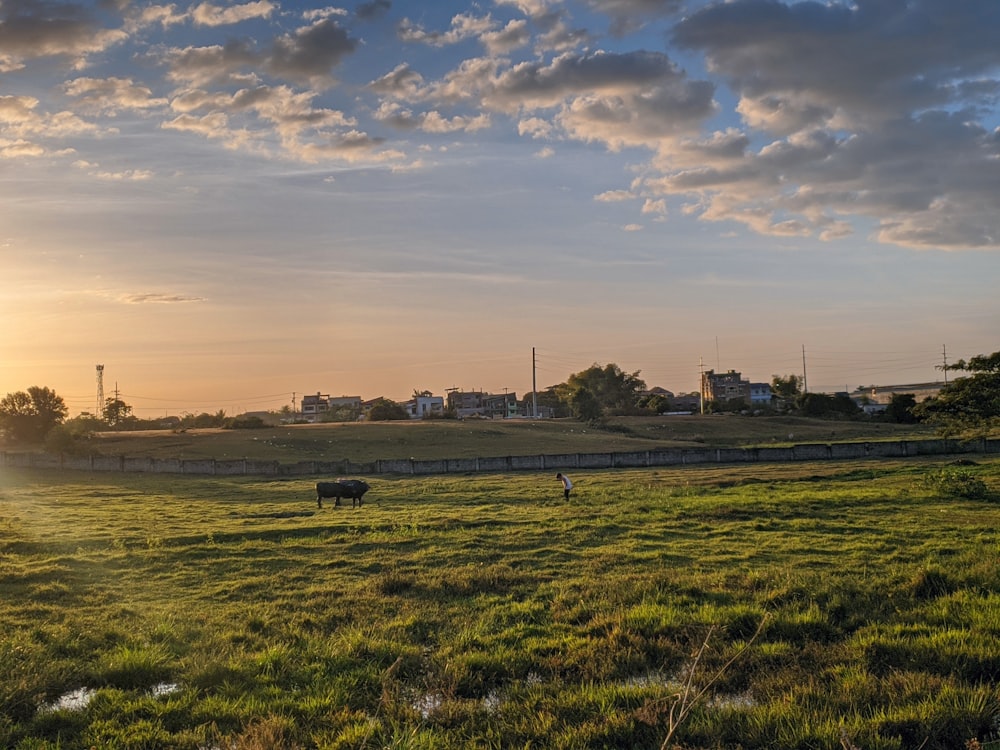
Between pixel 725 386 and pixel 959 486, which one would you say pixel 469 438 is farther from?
pixel 725 386

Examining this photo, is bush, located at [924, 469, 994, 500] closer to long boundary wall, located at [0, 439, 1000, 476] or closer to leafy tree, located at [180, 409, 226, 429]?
long boundary wall, located at [0, 439, 1000, 476]

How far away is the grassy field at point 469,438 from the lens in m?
60.6

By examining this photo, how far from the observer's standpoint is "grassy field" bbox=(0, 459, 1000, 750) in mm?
6863

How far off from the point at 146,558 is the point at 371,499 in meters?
15.2

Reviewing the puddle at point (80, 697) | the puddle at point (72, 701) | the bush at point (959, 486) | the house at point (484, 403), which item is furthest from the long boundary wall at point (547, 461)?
the house at point (484, 403)

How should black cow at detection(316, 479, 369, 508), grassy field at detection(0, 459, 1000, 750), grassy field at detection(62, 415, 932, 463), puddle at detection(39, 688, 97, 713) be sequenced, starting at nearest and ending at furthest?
grassy field at detection(0, 459, 1000, 750)
puddle at detection(39, 688, 97, 713)
black cow at detection(316, 479, 369, 508)
grassy field at detection(62, 415, 932, 463)

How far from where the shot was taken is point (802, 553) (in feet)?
50.3

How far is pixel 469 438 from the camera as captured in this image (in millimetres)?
69062

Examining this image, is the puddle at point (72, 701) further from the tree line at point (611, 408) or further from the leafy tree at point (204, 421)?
the leafy tree at point (204, 421)

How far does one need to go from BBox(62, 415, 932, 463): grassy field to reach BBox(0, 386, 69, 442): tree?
644 centimetres

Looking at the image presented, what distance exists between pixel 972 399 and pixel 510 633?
2326 centimetres

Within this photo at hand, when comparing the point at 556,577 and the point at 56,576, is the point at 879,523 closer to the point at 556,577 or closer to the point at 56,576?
the point at 556,577

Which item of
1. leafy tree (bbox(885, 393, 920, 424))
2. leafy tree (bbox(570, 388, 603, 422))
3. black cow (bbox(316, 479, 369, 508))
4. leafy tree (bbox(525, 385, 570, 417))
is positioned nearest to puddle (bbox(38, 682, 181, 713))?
black cow (bbox(316, 479, 369, 508))

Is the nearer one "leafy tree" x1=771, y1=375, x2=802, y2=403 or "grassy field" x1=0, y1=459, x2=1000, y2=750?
"grassy field" x1=0, y1=459, x2=1000, y2=750
